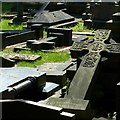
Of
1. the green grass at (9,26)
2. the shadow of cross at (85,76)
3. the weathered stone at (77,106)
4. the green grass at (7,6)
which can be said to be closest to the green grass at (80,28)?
the green grass at (9,26)

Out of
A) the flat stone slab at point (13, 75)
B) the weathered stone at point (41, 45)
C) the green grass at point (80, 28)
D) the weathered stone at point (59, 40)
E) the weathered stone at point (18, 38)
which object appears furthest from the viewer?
the green grass at point (80, 28)

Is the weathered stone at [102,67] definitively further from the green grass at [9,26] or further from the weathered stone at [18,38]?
the green grass at [9,26]

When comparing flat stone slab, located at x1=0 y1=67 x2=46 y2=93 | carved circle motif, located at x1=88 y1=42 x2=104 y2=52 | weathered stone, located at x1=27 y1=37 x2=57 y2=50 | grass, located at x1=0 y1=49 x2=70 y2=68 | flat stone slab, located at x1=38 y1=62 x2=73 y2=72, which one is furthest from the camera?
weathered stone, located at x1=27 y1=37 x2=57 y2=50

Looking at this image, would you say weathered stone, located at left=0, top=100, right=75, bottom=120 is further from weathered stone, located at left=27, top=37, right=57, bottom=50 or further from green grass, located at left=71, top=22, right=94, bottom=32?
green grass, located at left=71, top=22, right=94, bottom=32

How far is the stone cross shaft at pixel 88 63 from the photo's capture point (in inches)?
284

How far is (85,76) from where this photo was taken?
295 inches

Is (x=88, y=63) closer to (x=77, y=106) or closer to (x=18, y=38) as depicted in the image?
(x=77, y=106)

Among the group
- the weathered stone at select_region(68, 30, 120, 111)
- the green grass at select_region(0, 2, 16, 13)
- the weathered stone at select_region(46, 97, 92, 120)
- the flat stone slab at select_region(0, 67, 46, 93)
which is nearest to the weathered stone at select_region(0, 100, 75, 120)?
the flat stone slab at select_region(0, 67, 46, 93)

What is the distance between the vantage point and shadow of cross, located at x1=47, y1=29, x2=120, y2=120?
6699 millimetres

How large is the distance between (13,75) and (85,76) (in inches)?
52.1

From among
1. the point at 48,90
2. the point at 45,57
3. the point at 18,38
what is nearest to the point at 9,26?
the point at 18,38

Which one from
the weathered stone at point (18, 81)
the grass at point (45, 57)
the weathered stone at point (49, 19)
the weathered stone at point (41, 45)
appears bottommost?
the grass at point (45, 57)

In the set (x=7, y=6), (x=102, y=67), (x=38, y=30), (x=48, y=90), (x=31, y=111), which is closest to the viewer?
(x=31, y=111)

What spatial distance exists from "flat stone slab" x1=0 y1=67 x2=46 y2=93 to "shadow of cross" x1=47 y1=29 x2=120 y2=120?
68 centimetres
